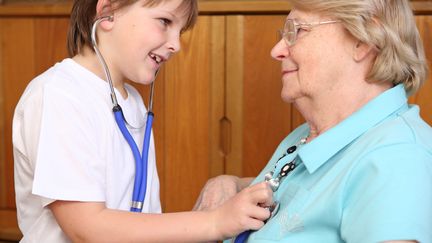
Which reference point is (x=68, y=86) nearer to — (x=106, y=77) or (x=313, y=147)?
(x=106, y=77)

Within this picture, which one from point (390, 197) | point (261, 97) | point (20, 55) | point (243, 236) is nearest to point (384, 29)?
point (390, 197)

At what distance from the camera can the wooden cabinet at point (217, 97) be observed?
2254 mm

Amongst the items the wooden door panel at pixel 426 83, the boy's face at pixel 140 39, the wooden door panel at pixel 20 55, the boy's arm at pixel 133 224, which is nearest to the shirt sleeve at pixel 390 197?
the boy's arm at pixel 133 224

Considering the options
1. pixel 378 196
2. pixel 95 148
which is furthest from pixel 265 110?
pixel 378 196

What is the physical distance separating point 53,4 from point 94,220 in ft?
4.53

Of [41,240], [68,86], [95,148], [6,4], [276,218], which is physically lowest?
[41,240]

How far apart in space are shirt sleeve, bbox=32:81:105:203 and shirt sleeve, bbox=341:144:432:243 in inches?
20.6

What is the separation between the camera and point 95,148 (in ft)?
4.31

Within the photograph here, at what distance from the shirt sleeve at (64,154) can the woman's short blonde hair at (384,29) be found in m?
0.53

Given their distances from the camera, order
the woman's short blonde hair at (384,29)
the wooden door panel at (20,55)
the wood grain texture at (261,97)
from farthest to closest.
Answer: the wooden door panel at (20,55) < the wood grain texture at (261,97) < the woman's short blonde hair at (384,29)

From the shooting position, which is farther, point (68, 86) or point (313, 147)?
point (68, 86)

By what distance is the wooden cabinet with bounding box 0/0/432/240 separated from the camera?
2.25m

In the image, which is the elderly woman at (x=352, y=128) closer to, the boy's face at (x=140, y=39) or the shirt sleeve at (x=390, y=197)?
the shirt sleeve at (x=390, y=197)

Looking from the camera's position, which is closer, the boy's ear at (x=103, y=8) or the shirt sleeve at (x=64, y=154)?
the shirt sleeve at (x=64, y=154)
